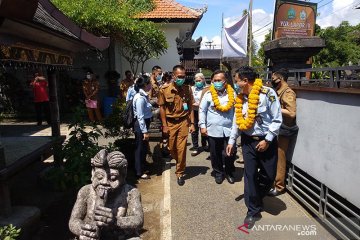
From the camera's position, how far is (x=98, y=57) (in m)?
13.0

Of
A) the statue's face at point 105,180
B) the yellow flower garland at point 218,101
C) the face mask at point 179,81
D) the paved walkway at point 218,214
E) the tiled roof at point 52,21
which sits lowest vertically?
the paved walkway at point 218,214

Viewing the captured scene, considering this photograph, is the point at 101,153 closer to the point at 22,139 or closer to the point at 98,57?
the point at 22,139

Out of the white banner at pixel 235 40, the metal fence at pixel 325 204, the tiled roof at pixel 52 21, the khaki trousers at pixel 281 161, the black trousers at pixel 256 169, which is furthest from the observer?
the white banner at pixel 235 40

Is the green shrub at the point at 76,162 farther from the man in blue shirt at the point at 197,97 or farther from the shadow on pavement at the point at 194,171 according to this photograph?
the man in blue shirt at the point at 197,97

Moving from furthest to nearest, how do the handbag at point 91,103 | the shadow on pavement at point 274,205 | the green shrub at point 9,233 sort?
the handbag at point 91,103, the shadow on pavement at point 274,205, the green shrub at point 9,233

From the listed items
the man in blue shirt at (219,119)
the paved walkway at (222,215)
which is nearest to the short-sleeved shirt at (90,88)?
the paved walkway at (222,215)

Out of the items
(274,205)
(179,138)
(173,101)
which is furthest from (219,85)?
(274,205)

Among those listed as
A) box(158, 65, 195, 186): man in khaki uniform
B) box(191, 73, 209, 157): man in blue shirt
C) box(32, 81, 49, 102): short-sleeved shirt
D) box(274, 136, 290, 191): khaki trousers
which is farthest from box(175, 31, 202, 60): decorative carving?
box(274, 136, 290, 191): khaki trousers

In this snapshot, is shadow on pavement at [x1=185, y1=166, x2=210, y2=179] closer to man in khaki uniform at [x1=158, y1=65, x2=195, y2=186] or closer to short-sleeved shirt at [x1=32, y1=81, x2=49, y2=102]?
man in khaki uniform at [x1=158, y1=65, x2=195, y2=186]

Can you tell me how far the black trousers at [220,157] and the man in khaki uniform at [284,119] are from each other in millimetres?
788

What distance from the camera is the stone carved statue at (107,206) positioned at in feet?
7.77

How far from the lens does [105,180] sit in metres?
2.45

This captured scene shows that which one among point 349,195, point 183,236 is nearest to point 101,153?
point 183,236

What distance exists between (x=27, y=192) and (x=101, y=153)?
3.66 meters
